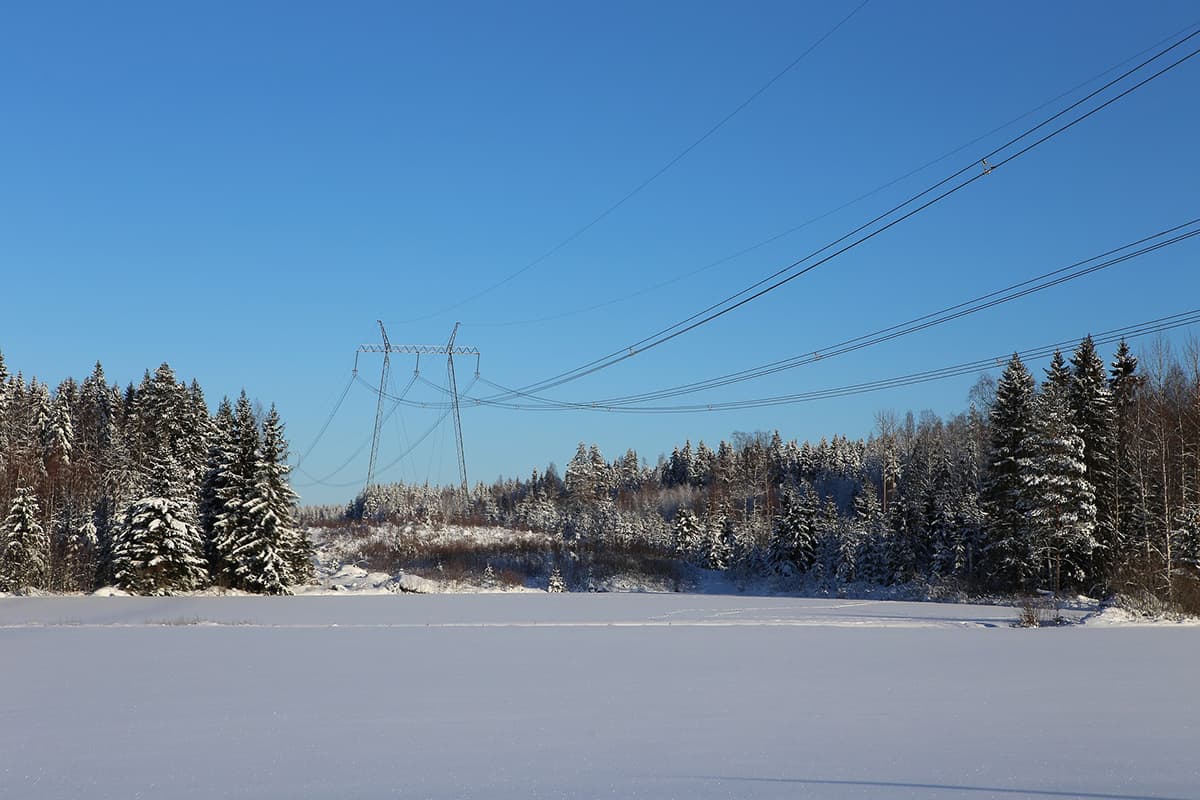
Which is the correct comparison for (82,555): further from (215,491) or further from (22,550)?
(215,491)

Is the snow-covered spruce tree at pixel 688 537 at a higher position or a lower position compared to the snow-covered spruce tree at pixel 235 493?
lower

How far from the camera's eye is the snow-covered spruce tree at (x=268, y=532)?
1575 inches

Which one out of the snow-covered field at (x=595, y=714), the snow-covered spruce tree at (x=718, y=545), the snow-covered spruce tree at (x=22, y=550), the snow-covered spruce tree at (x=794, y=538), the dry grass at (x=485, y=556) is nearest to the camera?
the snow-covered field at (x=595, y=714)

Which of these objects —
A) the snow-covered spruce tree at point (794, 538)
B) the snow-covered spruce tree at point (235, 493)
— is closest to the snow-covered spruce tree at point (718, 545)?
the snow-covered spruce tree at point (794, 538)

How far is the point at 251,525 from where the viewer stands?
4034cm

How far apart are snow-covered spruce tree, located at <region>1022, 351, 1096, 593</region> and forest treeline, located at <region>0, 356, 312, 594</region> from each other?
32682 mm

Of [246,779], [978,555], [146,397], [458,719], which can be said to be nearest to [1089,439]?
[978,555]

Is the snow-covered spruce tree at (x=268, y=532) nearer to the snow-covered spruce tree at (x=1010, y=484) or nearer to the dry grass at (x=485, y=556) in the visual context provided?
the dry grass at (x=485, y=556)

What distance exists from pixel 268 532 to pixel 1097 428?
37515mm

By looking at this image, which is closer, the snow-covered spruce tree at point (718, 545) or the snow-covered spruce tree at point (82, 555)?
the snow-covered spruce tree at point (82, 555)

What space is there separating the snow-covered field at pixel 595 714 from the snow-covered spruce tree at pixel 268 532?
18823 millimetres

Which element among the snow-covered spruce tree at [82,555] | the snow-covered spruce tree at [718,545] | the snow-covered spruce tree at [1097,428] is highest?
the snow-covered spruce tree at [1097,428]

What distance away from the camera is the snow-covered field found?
6891 millimetres

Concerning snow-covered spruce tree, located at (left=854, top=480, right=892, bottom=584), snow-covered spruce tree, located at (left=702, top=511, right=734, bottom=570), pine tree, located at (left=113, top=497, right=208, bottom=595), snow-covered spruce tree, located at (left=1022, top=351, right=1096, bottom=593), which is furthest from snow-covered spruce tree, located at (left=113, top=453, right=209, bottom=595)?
snow-covered spruce tree, located at (left=702, top=511, right=734, bottom=570)
